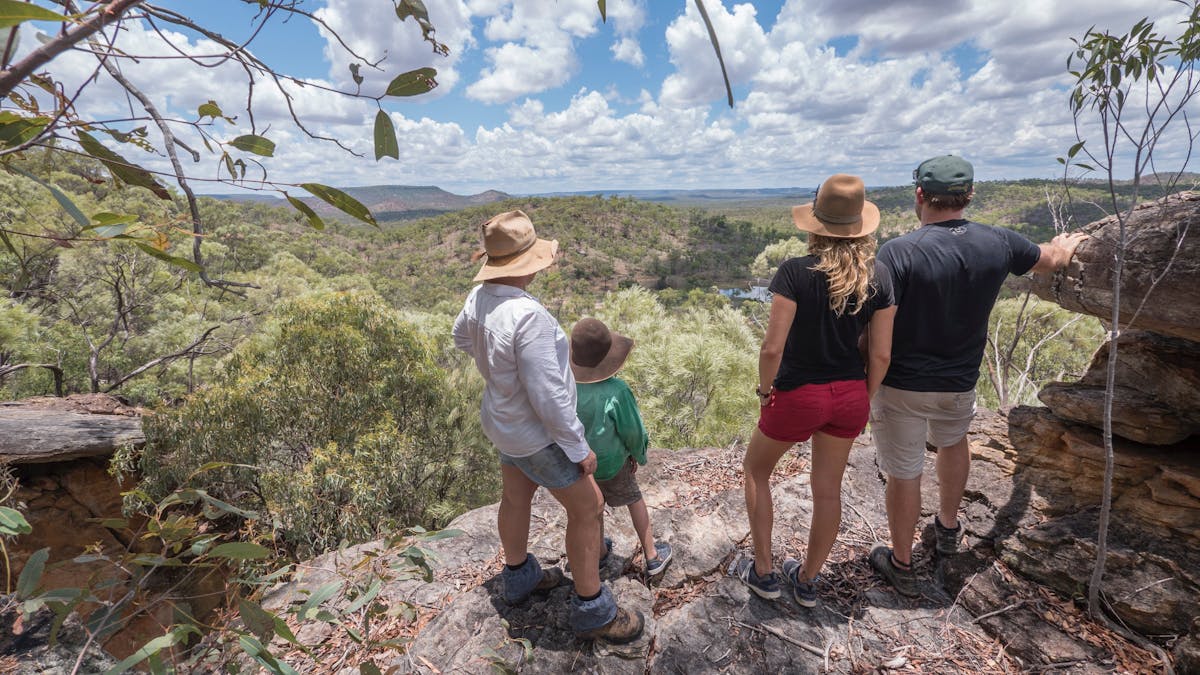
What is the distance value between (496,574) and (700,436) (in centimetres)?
739

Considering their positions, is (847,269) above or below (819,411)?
above

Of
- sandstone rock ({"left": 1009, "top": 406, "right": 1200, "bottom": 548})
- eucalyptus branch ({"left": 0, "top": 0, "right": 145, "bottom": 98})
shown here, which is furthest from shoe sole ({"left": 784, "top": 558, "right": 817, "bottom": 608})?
eucalyptus branch ({"left": 0, "top": 0, "right": 145, "bottom": 98})

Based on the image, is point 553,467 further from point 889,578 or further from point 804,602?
point 889,578

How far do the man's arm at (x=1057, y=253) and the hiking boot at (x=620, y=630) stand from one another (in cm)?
249

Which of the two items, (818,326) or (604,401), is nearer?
(818,326)

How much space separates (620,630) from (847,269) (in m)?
1.82

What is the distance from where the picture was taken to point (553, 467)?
2.09m

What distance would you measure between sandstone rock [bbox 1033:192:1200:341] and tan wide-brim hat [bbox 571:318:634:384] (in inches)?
84.5

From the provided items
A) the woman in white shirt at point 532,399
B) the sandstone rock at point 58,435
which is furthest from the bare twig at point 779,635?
the sandstone rock at point 58,435

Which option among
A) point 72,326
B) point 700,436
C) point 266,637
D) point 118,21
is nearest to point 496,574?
point 266,637

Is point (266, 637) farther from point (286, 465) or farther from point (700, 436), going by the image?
point (700, 436)

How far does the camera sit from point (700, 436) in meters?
9.98

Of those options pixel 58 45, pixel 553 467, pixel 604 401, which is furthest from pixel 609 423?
pixel 58 45

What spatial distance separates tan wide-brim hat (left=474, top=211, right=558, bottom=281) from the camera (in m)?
2.04
